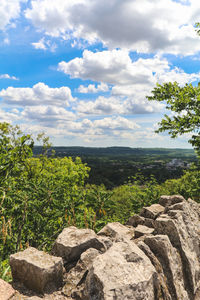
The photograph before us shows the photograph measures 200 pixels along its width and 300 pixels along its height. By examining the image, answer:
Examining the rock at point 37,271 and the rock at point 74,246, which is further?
the rock at point 74,246

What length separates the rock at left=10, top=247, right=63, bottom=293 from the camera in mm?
4039

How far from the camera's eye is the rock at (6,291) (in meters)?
3.70

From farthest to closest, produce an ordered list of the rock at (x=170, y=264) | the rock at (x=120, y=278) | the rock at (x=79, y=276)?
the rock at (x=170, y=264), the rock at (x=79, y=276), the rock at (x=120, y=278)

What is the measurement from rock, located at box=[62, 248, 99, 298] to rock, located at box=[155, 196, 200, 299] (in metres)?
2.27

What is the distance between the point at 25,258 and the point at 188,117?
1282cm

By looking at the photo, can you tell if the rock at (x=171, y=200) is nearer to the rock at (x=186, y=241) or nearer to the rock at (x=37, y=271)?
the rock at (x=186, y=241)

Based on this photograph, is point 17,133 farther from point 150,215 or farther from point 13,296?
point 13,296

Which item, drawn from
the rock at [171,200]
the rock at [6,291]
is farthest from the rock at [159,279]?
the rock at [171,200]

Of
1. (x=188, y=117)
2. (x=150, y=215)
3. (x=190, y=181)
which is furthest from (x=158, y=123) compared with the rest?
(x=150, y=215)

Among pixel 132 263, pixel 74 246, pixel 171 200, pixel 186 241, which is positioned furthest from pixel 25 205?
pixel 171 200

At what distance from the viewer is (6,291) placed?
3.79 meters

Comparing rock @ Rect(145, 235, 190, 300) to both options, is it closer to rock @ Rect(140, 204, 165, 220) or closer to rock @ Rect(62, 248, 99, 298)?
rock @ Rect(62, 248, 99, 298)

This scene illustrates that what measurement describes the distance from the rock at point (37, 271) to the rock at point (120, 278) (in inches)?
31.5

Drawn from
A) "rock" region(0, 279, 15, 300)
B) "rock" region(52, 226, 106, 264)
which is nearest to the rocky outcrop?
"rock" region(52, 226, 106, 264)
